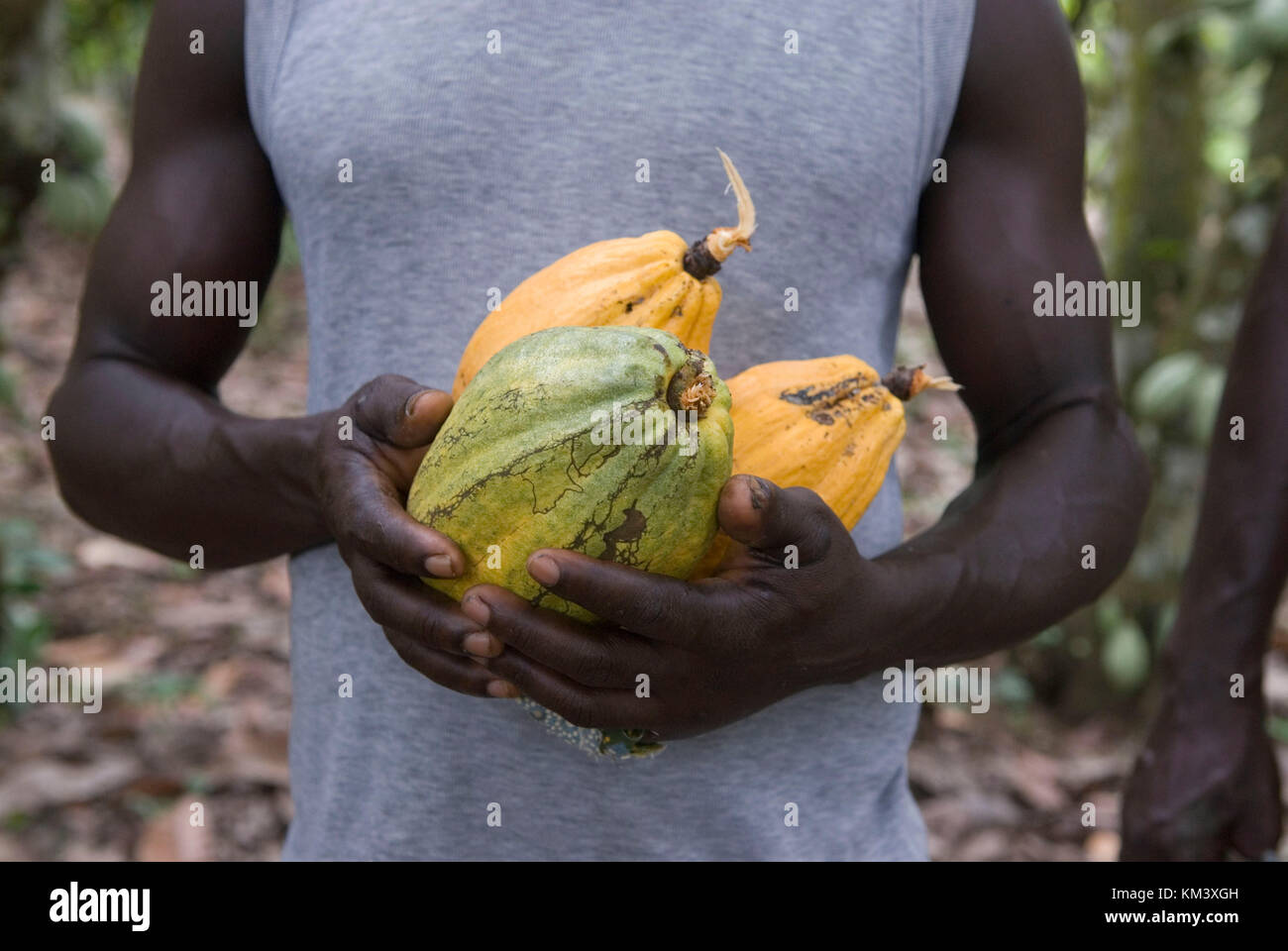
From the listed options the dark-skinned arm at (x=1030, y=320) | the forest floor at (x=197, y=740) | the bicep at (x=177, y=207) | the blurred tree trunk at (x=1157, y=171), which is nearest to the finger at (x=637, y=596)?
the dark-skinned arm at (x=1030, y=320)

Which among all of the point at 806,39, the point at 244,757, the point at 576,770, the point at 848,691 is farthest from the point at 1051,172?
the point at 244,757

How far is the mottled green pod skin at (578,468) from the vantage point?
0.94m

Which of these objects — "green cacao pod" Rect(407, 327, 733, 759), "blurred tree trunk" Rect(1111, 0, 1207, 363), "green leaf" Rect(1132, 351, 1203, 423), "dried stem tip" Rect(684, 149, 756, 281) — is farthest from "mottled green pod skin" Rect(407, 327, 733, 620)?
"blurred tree trunk" Rect(1111, 0, 1207, 363)

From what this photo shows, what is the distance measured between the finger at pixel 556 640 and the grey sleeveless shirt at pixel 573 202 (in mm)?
355

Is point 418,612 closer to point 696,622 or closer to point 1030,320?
point 696,622

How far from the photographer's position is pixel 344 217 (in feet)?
4.23

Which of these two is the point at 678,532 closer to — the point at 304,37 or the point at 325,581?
the point at 325,581

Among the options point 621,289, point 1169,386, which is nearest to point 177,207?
point 621,289

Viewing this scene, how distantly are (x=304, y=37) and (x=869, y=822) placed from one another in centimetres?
117

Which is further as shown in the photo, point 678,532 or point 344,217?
point 344,217

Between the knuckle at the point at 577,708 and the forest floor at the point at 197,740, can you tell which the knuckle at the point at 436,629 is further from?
the forest floor at the point at 197,740

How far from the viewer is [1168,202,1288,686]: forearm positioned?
1.66m

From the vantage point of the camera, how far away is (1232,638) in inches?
65.1
